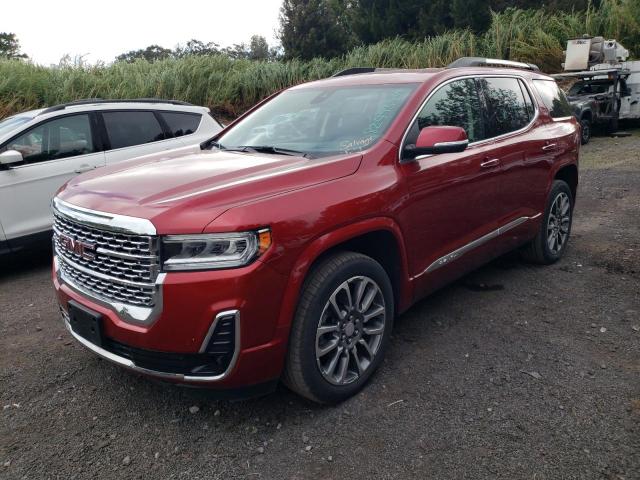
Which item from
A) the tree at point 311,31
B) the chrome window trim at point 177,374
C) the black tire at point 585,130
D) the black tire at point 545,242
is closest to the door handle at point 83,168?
the chrome window trim at point 177,374

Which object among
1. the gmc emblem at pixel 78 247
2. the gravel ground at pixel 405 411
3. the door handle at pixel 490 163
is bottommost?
the gravel ground at pixel 405 411

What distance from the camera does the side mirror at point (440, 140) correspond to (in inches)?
124

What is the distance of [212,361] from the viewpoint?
8.25ft

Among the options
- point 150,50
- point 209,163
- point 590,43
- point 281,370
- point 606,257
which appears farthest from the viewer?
point 150,50

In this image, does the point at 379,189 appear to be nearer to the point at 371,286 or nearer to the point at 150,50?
the point at 371,286

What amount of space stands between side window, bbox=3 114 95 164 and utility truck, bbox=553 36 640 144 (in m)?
11.8

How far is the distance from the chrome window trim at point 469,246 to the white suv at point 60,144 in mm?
3996

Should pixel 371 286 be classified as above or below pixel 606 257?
above

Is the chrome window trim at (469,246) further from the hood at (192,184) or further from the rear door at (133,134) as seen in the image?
the rear door at (133,134)

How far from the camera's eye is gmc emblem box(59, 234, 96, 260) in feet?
8.93

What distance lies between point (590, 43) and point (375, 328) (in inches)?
576

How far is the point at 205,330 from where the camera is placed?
2414 mm

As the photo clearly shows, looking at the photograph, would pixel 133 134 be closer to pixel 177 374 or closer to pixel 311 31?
pixel 177 374

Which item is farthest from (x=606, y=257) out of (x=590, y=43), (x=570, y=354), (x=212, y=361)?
(x=590, y=43)
